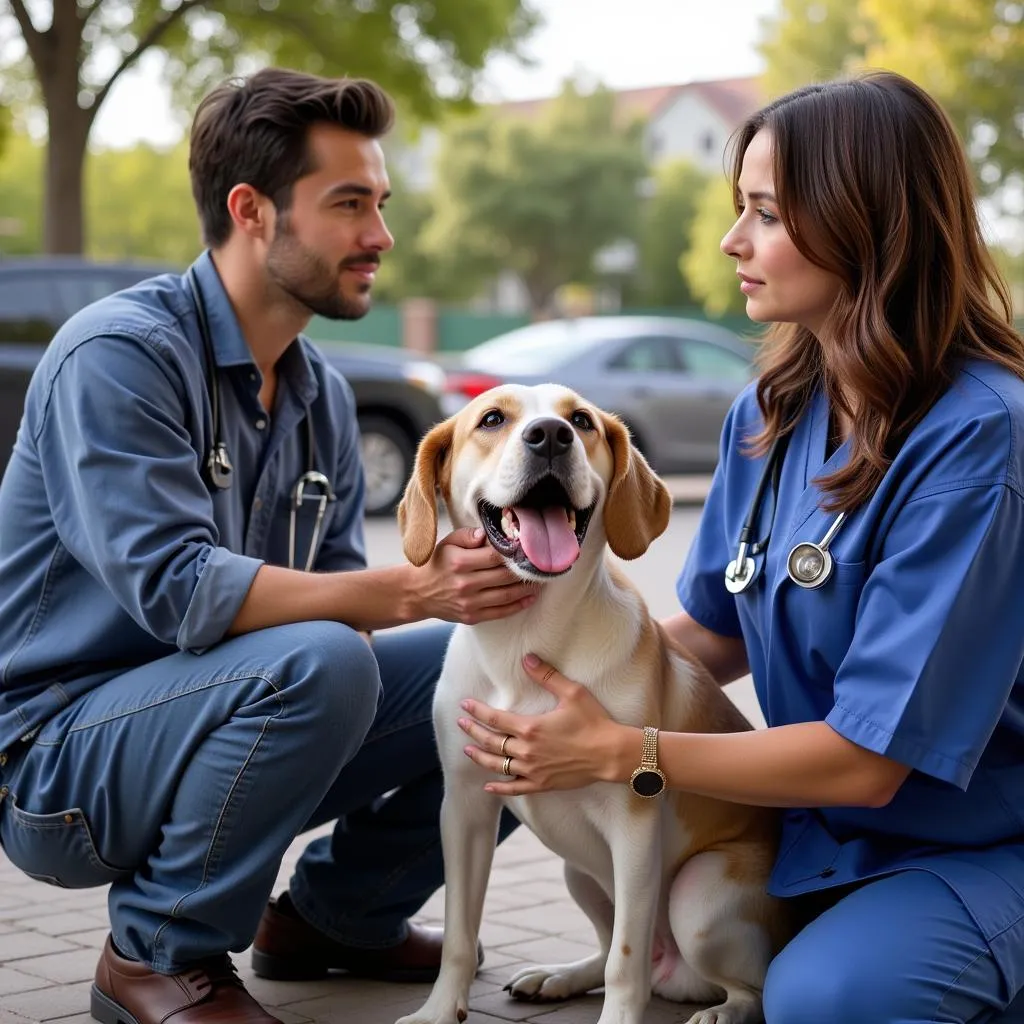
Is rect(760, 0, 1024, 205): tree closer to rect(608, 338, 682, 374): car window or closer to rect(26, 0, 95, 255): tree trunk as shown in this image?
rect(608, 338, 682, 374): car window

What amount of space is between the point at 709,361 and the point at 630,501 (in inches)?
469

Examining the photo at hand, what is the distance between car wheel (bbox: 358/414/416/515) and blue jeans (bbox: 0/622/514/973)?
29.5 ft

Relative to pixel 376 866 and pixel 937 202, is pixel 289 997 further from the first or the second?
pixel 937 202

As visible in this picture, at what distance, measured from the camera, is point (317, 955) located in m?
3.63

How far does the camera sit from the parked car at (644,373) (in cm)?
1381

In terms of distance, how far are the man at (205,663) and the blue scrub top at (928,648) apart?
622 millimetres

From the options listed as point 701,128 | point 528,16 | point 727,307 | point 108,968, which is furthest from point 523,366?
point 701,128

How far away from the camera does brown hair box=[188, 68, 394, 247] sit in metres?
3.86

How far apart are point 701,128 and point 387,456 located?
6317cm

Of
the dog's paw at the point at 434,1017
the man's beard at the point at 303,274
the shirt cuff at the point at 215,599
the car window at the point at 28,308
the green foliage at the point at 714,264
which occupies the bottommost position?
the green foliage at the point at 714,264

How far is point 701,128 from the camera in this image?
71875mm

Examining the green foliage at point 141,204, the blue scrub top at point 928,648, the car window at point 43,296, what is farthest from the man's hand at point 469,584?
the green foliage at point 141,204

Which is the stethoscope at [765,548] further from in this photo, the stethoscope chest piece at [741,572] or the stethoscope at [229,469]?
the stethoscope at [229,469]

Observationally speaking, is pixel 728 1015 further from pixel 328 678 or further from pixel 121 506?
pixel 121 506
